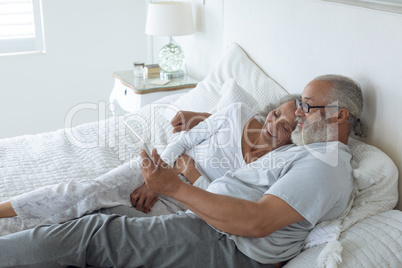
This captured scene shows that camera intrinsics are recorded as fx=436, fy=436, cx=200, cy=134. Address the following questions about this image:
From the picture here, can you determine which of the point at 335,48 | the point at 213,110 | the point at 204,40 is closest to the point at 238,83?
the point at 213,110

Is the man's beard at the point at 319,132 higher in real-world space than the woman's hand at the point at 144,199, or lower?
higher

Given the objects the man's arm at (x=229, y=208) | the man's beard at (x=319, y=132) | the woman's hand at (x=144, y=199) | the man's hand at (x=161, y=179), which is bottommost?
the woman's hand at (x=144, y=199)

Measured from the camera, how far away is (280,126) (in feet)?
5.30

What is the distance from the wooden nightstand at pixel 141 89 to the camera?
105 inches

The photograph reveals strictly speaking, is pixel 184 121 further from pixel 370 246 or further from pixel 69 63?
pixel 69 63

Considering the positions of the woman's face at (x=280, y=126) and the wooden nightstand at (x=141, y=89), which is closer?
the woman's face at (x=280, y=126)

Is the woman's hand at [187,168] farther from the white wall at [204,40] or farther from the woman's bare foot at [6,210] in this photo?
the white wall at [204,40]

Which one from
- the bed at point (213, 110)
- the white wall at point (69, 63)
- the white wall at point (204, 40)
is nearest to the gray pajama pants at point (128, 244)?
the bed at point (213, 110)

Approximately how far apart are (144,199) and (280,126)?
1.88ft

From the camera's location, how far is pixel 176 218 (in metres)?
1.38

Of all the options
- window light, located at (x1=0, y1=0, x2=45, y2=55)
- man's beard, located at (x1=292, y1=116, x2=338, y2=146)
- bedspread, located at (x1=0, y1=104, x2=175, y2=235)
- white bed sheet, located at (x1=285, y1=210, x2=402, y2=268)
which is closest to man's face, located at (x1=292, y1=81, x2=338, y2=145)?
man's beard, located at (x1=292, y1=116, x2=338, y2=146)

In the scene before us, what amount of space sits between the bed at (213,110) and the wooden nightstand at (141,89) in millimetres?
345

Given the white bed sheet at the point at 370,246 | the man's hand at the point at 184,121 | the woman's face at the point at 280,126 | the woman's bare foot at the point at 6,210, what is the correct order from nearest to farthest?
the white bed sheet at the point at 370,246 → the woman's bare foot at the point at 6,210 → the woman's face at the point at 280,126 → the man's hand at the point at 184,121

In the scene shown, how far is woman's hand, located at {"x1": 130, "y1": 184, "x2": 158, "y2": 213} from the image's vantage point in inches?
63.3
